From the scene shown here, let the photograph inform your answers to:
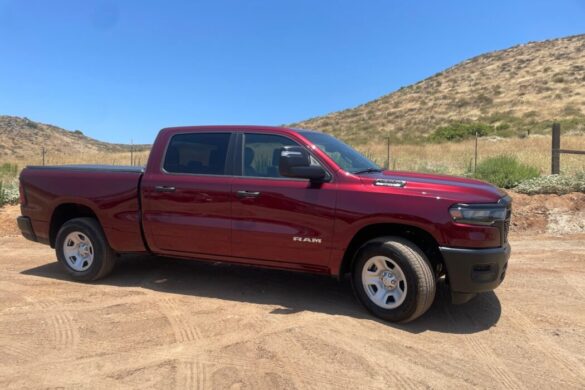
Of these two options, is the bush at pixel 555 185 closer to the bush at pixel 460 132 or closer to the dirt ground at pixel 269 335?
the dirt ground at pixel 269 335

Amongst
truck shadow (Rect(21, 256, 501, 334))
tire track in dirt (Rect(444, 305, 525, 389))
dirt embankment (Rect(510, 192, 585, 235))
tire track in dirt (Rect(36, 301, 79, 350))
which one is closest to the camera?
tire track in dirt (Rect(444, 305, 525, 389))

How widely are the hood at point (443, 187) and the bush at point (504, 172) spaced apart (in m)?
7.51

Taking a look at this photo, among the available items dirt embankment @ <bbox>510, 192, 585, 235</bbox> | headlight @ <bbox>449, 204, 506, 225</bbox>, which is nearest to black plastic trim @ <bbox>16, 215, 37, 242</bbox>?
headlight @ <bbox>449, 204, 506, 225</bbox>

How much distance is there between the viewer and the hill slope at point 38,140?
5697 centimetres

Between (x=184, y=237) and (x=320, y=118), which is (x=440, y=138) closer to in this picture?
(x=320, y=118)

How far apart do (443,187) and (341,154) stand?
49.7 inches

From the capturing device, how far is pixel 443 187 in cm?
464

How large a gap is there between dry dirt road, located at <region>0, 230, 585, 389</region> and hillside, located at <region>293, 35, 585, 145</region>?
94.8ft

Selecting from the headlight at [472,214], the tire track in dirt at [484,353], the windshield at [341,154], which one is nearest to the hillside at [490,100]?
the windshield at [341,154]

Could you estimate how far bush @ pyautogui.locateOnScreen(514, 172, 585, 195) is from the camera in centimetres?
1068

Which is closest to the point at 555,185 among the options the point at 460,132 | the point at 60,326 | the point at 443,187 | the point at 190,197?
the point at 443,187

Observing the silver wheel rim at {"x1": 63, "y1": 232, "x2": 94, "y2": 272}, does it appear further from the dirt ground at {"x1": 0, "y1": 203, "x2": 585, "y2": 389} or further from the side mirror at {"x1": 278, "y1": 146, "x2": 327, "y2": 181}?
the side mirror at {"x1": 278, "y1": 146, "x2": 327, "y2": 181}

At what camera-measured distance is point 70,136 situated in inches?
2837

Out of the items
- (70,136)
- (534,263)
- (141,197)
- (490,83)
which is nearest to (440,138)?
(490,83)
